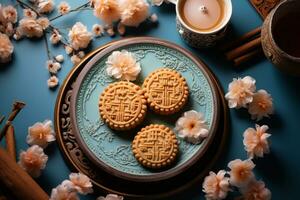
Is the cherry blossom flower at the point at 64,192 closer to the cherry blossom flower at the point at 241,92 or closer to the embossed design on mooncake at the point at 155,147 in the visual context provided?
the embossed design on mooncake at the point at 155,147

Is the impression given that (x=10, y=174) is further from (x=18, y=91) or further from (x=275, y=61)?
(x=275, y=61)

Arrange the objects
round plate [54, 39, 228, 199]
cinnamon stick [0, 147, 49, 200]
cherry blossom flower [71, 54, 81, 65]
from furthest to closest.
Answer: cherry blossom flower [71, 54, 81, 65], round plate [54, 39, 228, 199], cinnamon stick [0, 147, 49, 200]

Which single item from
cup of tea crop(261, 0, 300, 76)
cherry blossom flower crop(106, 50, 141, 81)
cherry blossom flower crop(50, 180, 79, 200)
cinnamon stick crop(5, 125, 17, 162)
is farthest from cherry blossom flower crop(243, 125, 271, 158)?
cinnamon stick crop(5, 125, 17, 162)

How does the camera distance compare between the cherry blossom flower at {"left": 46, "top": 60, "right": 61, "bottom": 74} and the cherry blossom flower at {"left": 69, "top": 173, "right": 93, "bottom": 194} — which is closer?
the cherry blossom flower at {"left": 69, "top": 173, "right": 93, "bottom": 194}

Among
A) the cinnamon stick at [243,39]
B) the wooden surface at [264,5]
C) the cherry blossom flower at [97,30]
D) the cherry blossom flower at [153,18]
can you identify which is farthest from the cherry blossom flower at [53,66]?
the wooden surface at [264,5]

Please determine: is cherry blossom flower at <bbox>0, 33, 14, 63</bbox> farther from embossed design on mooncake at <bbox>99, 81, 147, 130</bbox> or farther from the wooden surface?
the wooden surface

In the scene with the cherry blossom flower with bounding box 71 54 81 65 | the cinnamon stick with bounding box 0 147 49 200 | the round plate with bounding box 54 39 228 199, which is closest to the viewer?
the cinnamon stick with bounding box 0 147 49 200
